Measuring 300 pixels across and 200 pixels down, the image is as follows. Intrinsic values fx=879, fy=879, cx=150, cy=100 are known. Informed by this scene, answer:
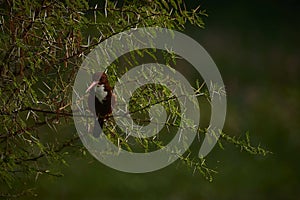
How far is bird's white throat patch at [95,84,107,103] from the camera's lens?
2842 mm

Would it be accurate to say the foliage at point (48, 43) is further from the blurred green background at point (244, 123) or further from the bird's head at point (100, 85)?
the blurred green background at point (244, 123)

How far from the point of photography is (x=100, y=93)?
9.37 feet

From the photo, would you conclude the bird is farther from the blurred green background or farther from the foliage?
the blurred green background

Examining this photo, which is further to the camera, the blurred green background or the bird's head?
the blurred green background

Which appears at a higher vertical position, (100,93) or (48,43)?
(48,43)

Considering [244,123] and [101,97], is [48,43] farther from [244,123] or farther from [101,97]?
[244,123]

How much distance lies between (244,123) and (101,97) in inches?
130

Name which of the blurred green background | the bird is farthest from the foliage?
the blurred green background

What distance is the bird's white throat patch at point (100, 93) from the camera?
9.32 ft

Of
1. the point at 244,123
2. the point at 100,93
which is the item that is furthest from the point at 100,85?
the point at 244,123

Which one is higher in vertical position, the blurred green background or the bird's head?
the bird's head

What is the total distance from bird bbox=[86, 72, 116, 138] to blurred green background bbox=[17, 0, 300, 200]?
6.72ft

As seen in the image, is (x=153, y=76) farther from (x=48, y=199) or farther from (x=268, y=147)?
(x=268, y=147)

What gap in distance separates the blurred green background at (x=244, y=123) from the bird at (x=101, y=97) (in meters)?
2.05
